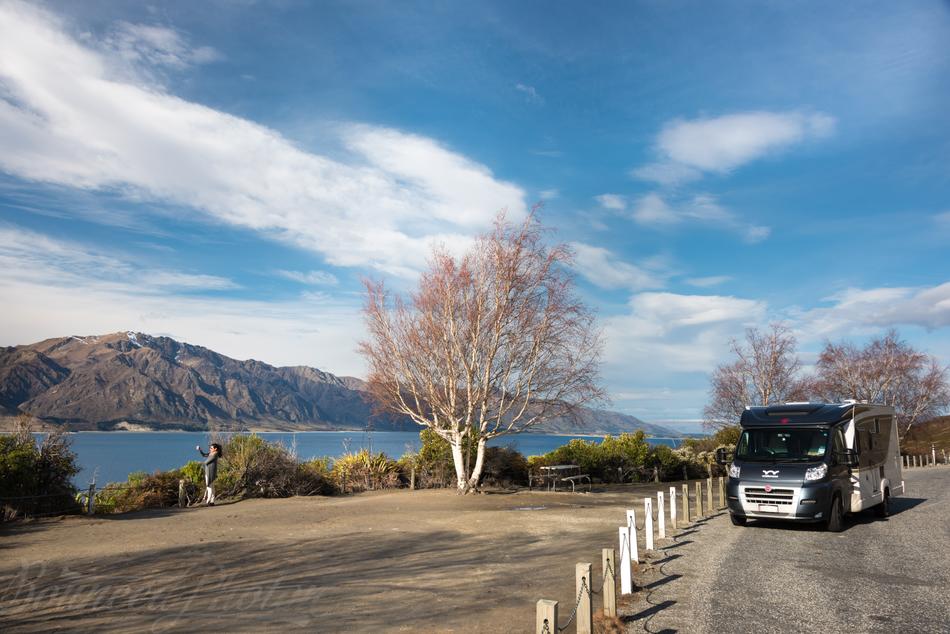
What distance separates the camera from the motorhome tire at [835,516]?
12.9m

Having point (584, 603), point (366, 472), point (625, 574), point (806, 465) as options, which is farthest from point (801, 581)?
point (366, 472)

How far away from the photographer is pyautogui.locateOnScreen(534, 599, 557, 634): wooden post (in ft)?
15.6

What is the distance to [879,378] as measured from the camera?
55656 mm

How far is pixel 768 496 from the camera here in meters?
13.1

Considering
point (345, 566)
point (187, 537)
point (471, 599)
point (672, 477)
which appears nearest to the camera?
point (471, 599)

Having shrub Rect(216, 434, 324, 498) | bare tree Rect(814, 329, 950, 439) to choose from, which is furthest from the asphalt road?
bare tree Rect(814, 329, 950, 439)

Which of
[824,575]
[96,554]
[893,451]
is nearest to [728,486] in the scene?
[824,575]

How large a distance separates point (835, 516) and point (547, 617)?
36.6 ft

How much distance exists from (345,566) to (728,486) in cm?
901

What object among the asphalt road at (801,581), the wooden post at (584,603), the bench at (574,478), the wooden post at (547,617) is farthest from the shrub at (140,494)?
the wooden post at (547,617)

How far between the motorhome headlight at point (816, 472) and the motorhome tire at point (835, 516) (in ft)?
2.02

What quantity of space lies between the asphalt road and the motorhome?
1.87ft

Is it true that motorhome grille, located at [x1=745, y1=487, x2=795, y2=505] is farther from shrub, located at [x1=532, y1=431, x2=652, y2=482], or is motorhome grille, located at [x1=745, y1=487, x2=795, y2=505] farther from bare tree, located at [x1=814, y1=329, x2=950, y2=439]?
bare tree, located at [x1=814, y1=329, x2=950, y2=439]

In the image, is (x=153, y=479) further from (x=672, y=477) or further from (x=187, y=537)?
(x=672, y=477)
